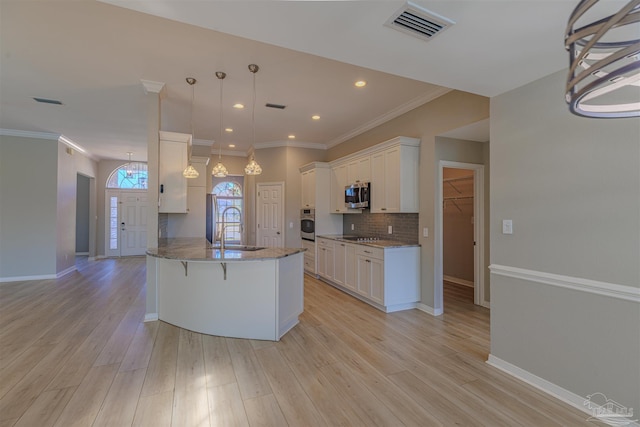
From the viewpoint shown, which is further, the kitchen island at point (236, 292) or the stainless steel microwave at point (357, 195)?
the stainless steel microwave at point (357, 195)

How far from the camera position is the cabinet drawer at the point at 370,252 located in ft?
13.2

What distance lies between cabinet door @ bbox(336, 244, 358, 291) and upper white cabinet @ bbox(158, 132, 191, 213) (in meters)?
2.59

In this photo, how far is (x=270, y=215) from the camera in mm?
6742

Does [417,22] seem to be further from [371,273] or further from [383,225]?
[383,225]

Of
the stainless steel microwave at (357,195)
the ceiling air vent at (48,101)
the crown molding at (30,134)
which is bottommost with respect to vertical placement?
the stainless steel microwave at (357,195)

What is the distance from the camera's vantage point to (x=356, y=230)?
5758mm

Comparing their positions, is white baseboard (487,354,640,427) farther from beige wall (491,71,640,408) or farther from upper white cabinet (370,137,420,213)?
upper white cabinet (370,137,420,213)

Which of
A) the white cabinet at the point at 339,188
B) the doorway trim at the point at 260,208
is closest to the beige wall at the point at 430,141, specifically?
the white cabinet at the point at 339,188

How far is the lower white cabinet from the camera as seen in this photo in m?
3.97

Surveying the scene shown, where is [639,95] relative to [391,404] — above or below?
above

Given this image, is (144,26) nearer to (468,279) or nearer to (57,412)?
(57,412)

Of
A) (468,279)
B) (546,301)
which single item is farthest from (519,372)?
(468,279)

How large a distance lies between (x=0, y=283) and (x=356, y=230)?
22.7ft

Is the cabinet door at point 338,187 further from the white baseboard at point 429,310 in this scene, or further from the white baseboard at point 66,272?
the white baseboard at point 66,272
